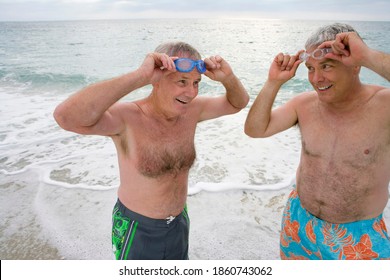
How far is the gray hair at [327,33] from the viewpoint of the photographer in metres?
2.30

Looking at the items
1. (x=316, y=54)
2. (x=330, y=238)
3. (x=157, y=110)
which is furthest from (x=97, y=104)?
(x=330, y=238)

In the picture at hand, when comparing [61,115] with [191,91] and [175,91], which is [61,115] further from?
[191,91]

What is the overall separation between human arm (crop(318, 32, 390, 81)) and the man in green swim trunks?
2.82ft

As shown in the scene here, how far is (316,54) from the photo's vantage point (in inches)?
90.0

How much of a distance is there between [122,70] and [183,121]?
17284mm

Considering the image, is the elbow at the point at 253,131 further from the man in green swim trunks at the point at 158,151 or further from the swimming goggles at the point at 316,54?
A: the swimming goggles at the point at 316,54

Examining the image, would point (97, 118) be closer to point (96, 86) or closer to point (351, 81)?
point (96, 86)

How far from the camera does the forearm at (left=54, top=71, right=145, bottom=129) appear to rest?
6.05 ft

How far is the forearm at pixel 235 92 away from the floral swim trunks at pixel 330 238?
1.00 meters

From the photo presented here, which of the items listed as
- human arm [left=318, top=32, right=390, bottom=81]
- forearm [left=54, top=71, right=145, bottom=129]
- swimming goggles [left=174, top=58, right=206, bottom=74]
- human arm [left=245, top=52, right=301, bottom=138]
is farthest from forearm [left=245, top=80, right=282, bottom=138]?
forearm [left=54, top=71, right=145, bottom=129]

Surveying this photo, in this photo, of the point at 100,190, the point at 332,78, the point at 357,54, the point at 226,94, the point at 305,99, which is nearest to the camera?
the point at 357,54

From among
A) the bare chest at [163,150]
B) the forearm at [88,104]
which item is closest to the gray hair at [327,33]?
the bare chest at [163,150]

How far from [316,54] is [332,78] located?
219 millimetres
